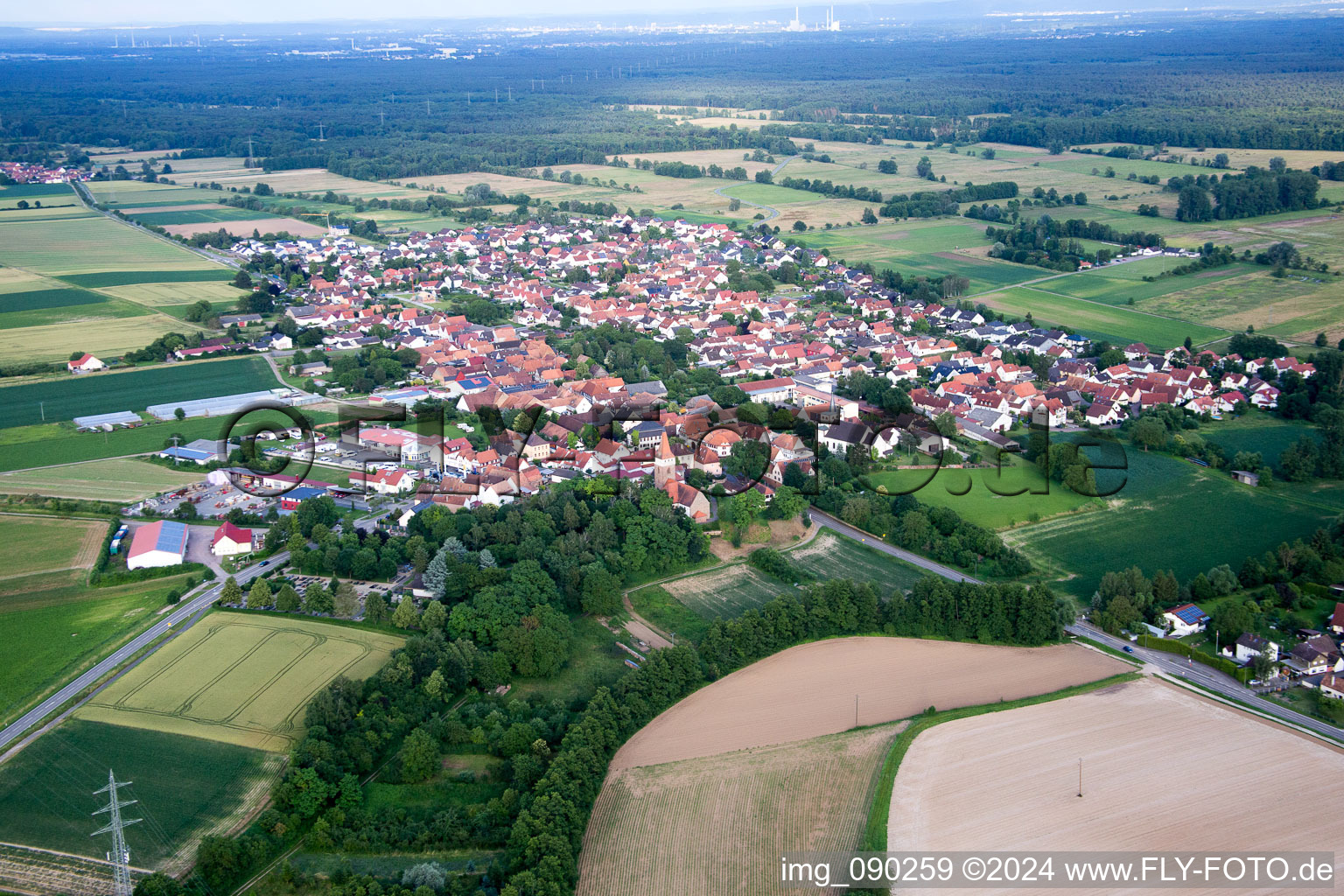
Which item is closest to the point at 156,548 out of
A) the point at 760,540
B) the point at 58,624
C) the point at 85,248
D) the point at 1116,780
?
the point at 58,624

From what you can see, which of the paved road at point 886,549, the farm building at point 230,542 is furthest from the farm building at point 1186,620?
the farm building at point 230,542

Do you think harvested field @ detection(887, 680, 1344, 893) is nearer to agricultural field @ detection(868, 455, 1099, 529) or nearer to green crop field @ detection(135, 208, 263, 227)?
agricultural field @ detection(868, 455, 1099, 529)

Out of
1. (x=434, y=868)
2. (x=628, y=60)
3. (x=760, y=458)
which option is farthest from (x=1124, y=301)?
(x=628, y=60)

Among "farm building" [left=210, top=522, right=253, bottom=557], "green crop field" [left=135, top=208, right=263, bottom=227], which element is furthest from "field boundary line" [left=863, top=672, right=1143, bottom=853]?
"green crop field" [left=135, top=208, right=263, bottom=227]

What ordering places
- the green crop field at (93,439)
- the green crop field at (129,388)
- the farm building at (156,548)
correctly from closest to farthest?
the farm building at (156,548) → the green crop field at (93,439) → the green crop field at (129,388)

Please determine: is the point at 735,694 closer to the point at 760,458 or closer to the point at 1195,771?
the point at 1195,771

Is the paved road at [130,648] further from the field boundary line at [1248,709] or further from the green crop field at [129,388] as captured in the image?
the field boundary line at [1248,709]

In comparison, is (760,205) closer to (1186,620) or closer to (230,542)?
(230,542)
